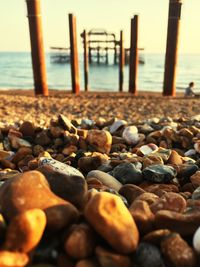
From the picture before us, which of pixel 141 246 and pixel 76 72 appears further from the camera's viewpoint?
pixel 76 72

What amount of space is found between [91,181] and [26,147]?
189 centimetres

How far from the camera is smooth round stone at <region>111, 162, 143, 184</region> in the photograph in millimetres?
2496

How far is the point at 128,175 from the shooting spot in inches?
99.7

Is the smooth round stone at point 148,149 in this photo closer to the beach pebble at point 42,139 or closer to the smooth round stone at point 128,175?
the smooth round stone at point 128,175

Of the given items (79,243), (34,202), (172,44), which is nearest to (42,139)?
(34,202)

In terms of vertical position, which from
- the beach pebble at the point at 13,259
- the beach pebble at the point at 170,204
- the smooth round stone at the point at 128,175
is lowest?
the smooth round stone at the point at 128,175

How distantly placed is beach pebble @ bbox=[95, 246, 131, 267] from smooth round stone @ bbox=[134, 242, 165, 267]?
A: 46 mm

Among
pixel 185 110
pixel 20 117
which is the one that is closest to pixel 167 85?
pixel 185 110

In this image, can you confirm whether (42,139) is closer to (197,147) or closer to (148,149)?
(148,149)

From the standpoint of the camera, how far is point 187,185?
2.57m

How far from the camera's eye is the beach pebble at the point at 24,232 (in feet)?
3.92

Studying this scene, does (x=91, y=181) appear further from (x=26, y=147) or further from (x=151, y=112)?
(x=151, y=112)

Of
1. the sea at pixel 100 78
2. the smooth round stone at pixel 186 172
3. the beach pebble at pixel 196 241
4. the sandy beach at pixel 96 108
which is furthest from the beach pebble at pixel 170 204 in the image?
the sea at pixel 100 78

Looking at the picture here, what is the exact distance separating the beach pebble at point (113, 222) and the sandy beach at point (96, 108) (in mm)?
6024
